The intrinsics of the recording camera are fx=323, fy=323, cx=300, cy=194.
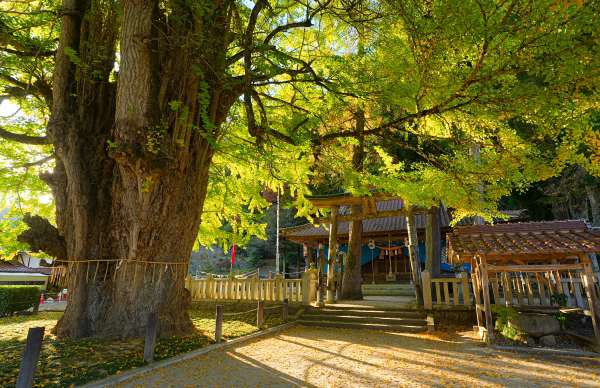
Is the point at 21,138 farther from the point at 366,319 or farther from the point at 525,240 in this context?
the point at 525,240

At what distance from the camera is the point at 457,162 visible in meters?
7.50

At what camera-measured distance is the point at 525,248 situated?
6.85 m

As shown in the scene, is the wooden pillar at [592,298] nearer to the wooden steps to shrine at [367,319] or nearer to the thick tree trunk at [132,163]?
the wooden steps to shrine at [367,319]

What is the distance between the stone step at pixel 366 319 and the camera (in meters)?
9.22

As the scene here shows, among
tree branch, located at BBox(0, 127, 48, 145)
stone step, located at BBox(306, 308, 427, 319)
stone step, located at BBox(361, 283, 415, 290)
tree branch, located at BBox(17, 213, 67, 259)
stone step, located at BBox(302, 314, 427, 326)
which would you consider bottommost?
stone step, located at BBox(302, 314, 427, 326)

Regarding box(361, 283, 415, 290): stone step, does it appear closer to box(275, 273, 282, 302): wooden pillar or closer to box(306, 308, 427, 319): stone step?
box(306, 308, 427, 319): stone step

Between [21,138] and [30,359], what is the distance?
6.08 metres

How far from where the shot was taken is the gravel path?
4.68m

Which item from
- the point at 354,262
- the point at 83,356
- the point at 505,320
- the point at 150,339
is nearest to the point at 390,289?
the point at 354,262

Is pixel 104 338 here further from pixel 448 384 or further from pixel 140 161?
pixel 448 384

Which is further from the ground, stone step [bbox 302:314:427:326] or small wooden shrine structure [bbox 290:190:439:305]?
small wooden shrine structure [bbox 290:190:439:305]

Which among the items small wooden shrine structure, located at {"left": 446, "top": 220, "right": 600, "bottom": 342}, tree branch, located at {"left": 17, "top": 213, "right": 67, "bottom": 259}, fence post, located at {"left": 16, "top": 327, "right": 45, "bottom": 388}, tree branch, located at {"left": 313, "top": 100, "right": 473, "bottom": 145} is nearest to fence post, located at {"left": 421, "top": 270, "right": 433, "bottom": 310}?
small wooden shrine structure, located at {"left": 446, "top": 220, "right": 600, "bottom": 342}

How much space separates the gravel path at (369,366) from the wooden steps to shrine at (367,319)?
1.52m

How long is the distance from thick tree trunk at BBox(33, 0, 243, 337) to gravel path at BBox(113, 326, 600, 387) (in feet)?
5.21
